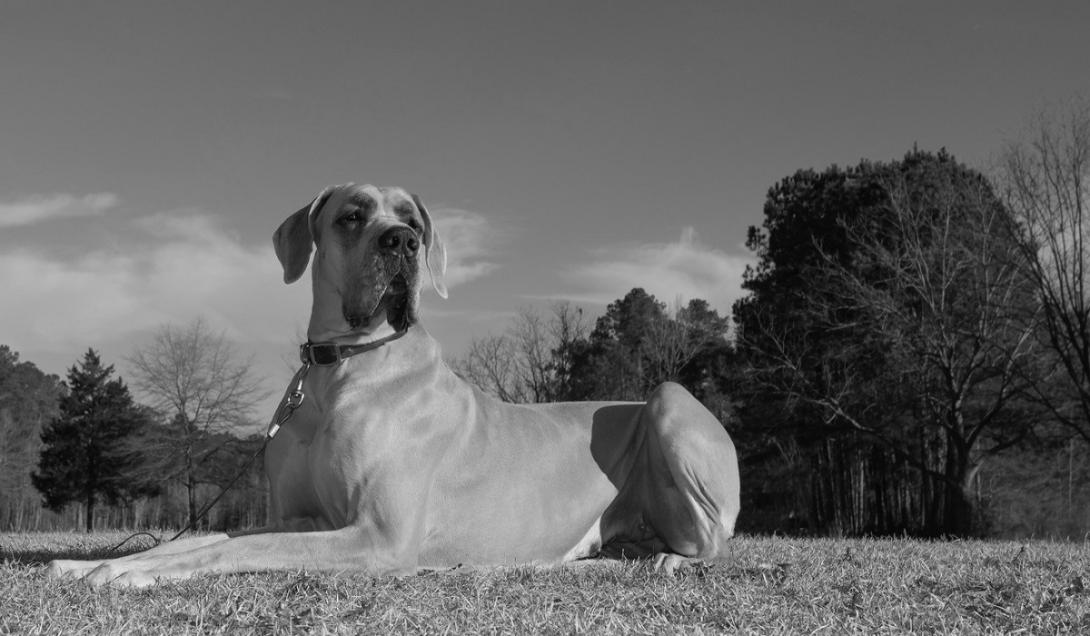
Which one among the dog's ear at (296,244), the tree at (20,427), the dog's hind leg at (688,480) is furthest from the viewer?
the tree at (20,427)

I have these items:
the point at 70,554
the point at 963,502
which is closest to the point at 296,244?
the point at 70,554

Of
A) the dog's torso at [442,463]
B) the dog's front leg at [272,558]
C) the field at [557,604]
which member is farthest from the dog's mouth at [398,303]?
the field at [557,604]

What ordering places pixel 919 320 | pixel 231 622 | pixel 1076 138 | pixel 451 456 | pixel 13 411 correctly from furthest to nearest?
pixel 13 411 < pixel 919 320 < pixel 1076 138 < pixel 451 456 < pixel 231 622

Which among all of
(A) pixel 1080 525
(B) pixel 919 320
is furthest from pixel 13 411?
(A) pixel 1080 525

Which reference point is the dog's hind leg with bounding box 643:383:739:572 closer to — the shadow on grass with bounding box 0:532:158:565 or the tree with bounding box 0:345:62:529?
the shadow on grass with bounding box 0:532:158:565

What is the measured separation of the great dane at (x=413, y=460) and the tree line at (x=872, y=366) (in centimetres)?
1697

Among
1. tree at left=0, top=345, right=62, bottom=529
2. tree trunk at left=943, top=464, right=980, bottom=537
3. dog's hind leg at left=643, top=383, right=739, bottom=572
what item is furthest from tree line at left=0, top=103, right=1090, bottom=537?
dog's hind leg at left=643, top=383, right=739, bottom=572

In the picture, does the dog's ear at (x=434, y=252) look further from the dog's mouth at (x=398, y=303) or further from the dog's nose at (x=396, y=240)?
the dog's nose at (x=396, y=240)

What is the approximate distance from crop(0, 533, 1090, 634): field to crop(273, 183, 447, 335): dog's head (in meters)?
1.25

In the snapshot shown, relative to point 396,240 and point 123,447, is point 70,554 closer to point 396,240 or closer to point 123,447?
point 396,240

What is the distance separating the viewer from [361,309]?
14.2 feet

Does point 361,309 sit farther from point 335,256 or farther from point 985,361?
point 985,361

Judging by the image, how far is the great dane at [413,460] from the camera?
417 centimetres

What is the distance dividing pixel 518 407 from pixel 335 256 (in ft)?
4.87
